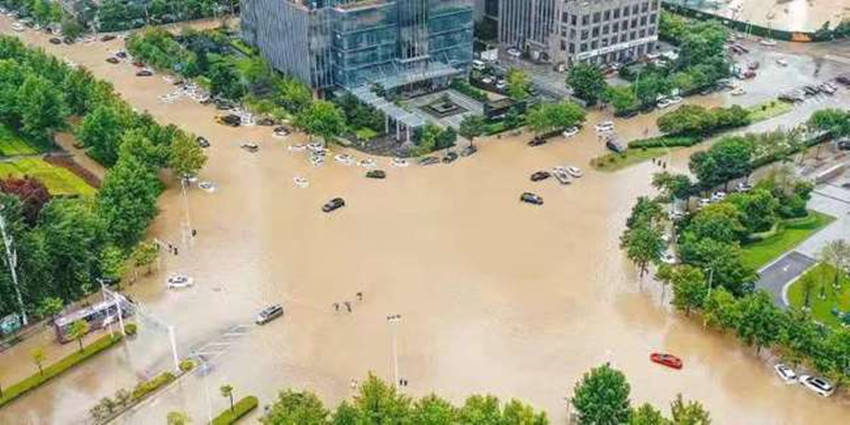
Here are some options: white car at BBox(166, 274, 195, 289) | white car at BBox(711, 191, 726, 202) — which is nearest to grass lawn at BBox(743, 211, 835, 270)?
white car at BBox(711, 191, 726, 202)

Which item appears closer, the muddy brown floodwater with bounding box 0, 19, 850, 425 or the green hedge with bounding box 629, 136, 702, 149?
the muddy brown floodwater with bounding box 0, 19, 850, 425

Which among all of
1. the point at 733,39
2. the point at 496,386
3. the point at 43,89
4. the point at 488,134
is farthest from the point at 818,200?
the point at 43,89

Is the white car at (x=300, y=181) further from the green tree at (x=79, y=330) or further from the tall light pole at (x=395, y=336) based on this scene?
the green tree at (x=79, y=330)

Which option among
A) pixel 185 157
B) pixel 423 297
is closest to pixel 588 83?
pixel 423 297

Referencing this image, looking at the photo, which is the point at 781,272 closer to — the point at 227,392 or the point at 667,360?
the point at 667,360

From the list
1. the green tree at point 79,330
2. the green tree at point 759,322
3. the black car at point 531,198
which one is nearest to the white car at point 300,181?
the black car at point 531,198

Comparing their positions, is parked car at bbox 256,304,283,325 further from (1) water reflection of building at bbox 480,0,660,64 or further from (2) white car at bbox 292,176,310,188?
(1) water reflection of building at bbox 480,0,660,64
